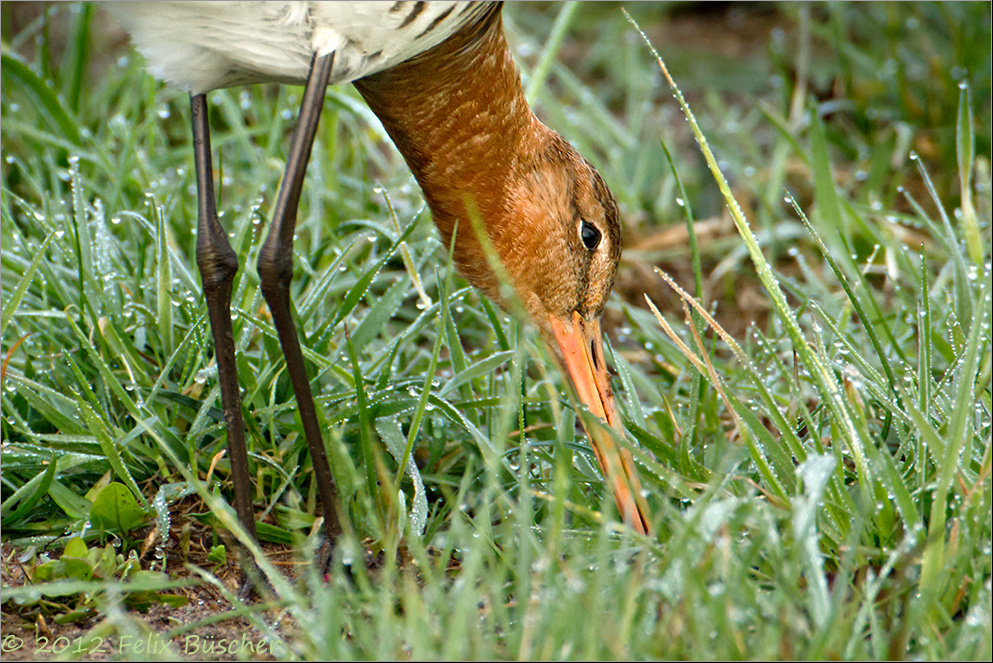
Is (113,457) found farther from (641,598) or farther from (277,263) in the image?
(641,598)

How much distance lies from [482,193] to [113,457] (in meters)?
1.20

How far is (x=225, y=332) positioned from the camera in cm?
247

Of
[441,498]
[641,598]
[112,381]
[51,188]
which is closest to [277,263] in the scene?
[112,381]

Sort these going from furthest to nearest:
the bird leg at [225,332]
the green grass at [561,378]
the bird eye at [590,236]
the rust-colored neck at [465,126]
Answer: the bird eye at [590,236] → the rust-colored neck at [465,126] → the bird leg at [225,332] → the green grass at [561,378]

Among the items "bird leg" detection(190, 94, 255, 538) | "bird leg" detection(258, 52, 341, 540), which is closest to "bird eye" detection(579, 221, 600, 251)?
"bird leg" detection(258, 52, 341, 540)

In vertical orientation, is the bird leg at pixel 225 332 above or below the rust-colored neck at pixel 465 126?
below

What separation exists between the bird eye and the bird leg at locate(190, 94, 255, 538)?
101cm

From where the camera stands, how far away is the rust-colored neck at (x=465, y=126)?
106 inches

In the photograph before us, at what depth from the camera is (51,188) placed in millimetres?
3871

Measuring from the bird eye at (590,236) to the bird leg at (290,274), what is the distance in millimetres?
881

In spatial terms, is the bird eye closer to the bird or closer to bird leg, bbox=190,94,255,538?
the bird

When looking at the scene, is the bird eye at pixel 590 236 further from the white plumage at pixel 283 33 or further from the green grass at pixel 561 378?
the white plumage at pixel 283 33

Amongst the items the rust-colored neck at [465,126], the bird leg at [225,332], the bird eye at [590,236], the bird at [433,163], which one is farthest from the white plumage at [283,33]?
the bird eye at [590,236]

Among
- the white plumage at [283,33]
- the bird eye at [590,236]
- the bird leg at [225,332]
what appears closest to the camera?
the white plumage at [283,33]
